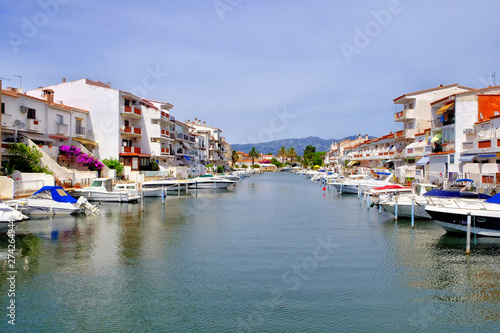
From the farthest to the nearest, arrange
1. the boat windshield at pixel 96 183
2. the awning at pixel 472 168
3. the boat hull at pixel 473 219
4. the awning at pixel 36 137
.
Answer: the awning at pixel 36 137, the boat windshield at pixel 96 183, the awning at pixel 472 168, the boat hull at pixel 473 219

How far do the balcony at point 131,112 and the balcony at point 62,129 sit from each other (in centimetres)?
1036

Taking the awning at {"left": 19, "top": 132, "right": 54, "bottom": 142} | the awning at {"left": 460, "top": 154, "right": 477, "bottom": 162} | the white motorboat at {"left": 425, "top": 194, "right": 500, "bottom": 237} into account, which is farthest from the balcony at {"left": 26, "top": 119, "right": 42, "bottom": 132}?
the awning at {"left": 460, "top": 154, "right": 477, "bottom": 162}

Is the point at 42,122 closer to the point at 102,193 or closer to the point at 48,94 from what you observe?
the point at 48,94

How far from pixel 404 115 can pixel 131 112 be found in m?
41.7

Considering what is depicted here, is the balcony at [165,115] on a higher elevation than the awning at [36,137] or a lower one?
higher

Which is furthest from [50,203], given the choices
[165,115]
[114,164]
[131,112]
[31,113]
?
[165,115]

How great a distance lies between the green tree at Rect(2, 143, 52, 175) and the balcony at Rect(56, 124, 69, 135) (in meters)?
8.89

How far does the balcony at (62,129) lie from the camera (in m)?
47.1

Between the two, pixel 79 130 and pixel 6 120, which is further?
pixel 79 130

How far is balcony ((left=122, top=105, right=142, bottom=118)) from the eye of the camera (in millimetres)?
57656

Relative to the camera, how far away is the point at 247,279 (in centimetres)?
1563

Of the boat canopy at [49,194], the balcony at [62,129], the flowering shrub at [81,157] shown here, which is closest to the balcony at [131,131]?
the balcony at [62,129]

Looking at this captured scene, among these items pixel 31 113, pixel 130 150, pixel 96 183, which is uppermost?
pixel 31 113

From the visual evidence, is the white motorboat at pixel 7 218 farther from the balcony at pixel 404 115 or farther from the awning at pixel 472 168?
the balcony at pixel 404 115
